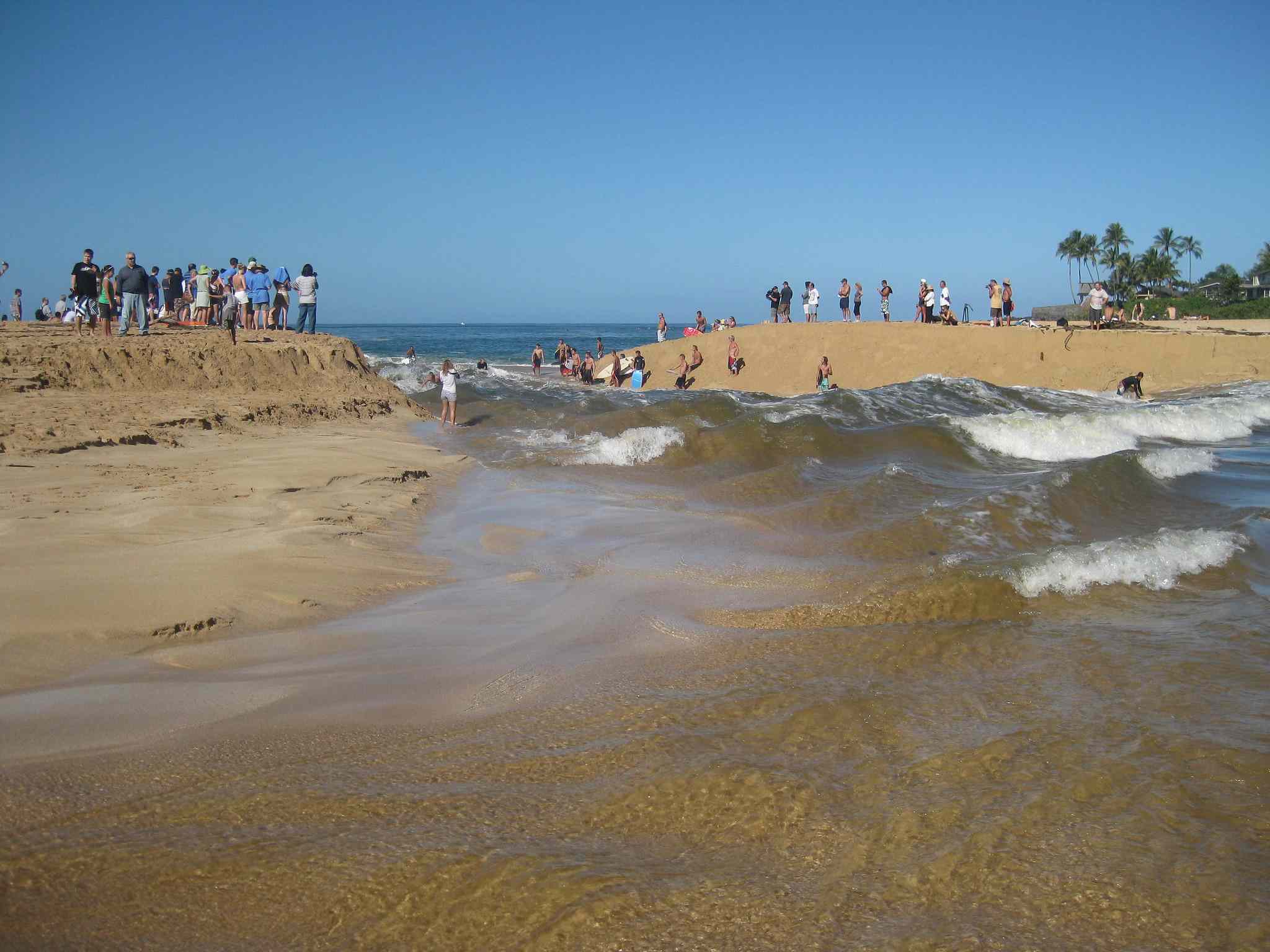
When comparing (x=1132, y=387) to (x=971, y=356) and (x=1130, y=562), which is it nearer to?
(x=971, y=356)

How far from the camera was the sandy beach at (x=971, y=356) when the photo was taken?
78.3 feet

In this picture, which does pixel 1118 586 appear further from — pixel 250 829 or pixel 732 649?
pixel 250 829

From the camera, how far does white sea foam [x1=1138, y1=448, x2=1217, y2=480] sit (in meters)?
10.8

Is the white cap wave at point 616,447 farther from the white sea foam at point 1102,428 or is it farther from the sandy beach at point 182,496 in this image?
the white sea foam at point 1102,428

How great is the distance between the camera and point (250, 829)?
9.79 feet

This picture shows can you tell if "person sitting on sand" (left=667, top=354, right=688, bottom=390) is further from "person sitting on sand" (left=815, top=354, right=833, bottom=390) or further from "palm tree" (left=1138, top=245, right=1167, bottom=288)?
"palm tree" (left=1138, top=245, right=1167, bottom=288)

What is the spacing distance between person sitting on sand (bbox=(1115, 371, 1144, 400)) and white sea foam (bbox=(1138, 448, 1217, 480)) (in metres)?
10.4

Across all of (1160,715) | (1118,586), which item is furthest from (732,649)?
(1118,586)

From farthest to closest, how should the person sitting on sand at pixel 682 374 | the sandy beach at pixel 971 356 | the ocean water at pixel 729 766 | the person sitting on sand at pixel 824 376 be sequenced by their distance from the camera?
1. the person sitting on sand at pixel 682 374
2. the person sitting on sand at pixel 824 376
3. the sandy beach at pixel 971 356
4. the ocean water at pixel 729 766

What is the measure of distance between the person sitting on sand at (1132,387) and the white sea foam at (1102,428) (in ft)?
11.9

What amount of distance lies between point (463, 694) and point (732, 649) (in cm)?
154

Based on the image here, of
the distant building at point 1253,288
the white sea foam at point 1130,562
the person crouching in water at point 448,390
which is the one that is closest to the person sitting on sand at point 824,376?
the person crouching in water at point 448,390

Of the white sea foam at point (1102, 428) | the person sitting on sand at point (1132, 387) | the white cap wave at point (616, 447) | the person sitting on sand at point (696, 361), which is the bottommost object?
the white cap wave at point (616, 447)

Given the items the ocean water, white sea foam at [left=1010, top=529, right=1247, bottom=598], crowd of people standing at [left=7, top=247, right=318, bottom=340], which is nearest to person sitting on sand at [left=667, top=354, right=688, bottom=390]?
crowd of people standing at [left=7, top=247, right=318, bottom=340]
